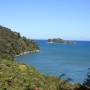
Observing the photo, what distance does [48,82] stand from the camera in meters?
13.6

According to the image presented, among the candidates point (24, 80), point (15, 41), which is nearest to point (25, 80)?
point (24, 80)

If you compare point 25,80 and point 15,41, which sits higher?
point 25,80

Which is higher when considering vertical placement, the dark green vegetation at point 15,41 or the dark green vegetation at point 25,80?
the dark green vegetation at point 25,80

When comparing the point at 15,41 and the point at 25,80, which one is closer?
the point at 25,80

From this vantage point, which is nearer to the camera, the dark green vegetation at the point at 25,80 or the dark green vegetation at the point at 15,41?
the dark green vegetation at the point at 25,80

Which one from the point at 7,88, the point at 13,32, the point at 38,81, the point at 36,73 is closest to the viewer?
the point at 7,88

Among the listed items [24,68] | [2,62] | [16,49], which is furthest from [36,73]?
[16,49]

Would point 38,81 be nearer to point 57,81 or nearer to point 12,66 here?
point 57,81

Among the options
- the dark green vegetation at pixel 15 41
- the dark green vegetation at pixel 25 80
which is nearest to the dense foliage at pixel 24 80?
the dark green vegetation at pixel 25 80

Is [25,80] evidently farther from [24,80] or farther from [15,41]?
[15,41]

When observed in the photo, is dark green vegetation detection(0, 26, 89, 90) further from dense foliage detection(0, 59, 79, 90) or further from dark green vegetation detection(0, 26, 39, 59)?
dark green vegetation detection(0, 26, 39, 59)

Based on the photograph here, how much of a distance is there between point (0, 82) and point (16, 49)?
15345cm

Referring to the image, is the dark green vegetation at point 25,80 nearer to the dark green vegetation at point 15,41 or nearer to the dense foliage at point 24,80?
the dense foliage at point 24,80

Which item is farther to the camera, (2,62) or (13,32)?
(13,32)
